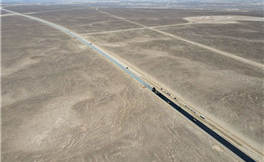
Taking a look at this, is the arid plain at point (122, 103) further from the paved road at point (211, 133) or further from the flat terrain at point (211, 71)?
the paved road at point (211, 133)

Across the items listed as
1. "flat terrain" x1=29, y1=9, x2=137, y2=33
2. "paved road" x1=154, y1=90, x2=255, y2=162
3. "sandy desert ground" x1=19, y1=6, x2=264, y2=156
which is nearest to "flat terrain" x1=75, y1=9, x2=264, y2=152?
"sandy desert ground" x1=19, y1=6, x2=264, y2=156

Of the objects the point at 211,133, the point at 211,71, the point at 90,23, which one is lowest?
the point at 211,133

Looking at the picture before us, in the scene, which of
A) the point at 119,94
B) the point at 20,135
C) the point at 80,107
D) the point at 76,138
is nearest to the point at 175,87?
the point at 119,94

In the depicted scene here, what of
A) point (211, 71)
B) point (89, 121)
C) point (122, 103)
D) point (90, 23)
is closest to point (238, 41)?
point (211, 71)

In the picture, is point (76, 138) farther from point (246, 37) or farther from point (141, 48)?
point (246, 37)

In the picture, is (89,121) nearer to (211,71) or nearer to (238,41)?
(211,71)

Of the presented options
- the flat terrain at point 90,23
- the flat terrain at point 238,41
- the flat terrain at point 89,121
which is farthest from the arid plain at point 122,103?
the flat terrain at point 90,23
